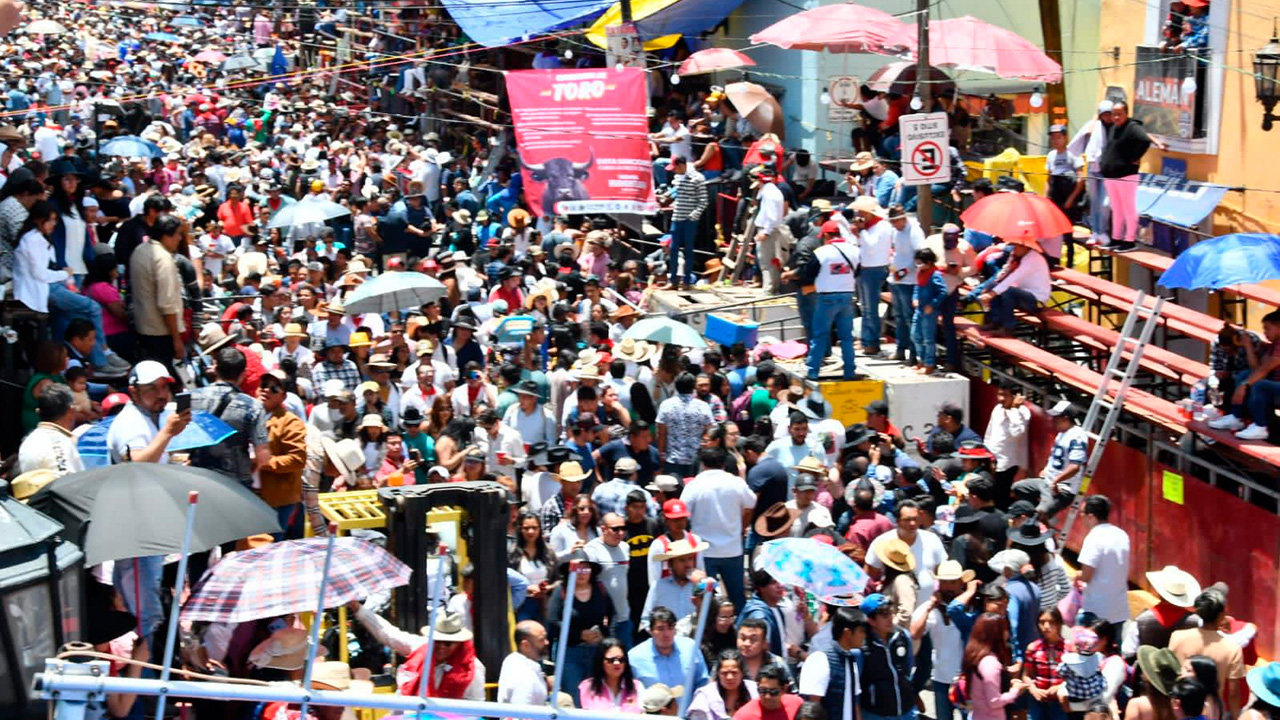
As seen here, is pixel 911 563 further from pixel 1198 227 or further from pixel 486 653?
pixel 1198 227

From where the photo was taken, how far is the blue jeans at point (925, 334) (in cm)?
1612

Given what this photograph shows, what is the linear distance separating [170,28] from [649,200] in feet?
127

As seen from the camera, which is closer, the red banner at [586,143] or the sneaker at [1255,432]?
the sneaker at [1255,432]

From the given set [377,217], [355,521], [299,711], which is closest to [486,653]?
[355,521]

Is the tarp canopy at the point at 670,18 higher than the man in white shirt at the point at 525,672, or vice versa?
the tarp canopy at the point at 670,18

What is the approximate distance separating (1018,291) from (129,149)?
13.9 meters

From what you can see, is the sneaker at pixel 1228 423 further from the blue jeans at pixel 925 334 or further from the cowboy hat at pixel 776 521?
the cowboy hat at pixel 776 521

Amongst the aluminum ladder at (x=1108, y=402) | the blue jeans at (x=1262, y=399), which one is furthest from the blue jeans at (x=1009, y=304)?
the blue jeans at (x=1262, y=399)

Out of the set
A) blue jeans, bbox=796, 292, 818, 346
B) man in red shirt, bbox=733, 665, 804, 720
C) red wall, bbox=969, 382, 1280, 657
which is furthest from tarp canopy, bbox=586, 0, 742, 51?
man in red shirt, bbox=733, 665, 804, 720

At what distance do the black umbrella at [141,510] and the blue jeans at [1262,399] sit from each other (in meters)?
7.70

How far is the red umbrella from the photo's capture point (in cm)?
1580

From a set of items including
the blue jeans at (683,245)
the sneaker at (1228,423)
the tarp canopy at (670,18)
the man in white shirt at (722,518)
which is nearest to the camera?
the man in white shirt at (722,518)

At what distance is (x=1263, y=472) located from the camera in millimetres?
13266

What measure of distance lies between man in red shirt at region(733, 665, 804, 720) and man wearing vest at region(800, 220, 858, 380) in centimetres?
682
